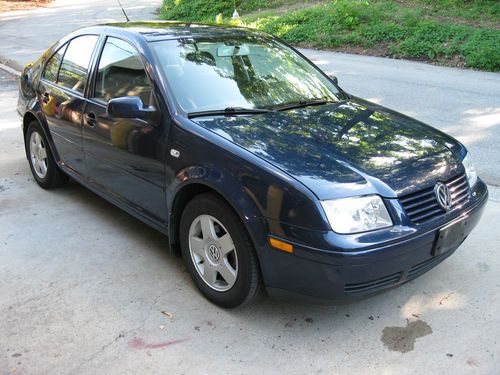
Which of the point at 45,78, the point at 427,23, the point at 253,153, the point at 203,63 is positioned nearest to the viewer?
the point at 253,153

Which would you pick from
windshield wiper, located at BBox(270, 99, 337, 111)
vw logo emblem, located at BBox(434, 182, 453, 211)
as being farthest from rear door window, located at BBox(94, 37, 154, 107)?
vw logo emblem, located at BBox(434, 182, 453, 211)

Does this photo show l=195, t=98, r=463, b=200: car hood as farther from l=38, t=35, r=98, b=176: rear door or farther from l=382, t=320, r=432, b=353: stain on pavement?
l=38, t=35, r=98, b=176: rear door

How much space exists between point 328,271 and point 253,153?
777 millimetres

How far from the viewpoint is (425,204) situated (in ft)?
9.67

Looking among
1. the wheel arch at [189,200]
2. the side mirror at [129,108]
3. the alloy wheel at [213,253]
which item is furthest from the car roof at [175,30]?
the alloy wheel at [213,253]

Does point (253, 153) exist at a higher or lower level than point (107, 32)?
lower

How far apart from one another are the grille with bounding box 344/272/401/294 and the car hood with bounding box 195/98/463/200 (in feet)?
1.46

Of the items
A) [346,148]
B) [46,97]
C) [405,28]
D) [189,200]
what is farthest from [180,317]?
[405,28]

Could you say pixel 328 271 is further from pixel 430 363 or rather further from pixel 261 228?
pixel 430 363

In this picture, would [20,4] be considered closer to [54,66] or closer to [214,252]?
[54,66]

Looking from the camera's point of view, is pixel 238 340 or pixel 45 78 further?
pixel 45 78

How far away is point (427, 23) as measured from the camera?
43.7 feet

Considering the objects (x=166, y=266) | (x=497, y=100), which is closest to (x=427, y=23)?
(x=497, y=100)

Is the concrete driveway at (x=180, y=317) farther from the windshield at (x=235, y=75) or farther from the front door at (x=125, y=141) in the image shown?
the windshield at (x=235, y=75)
